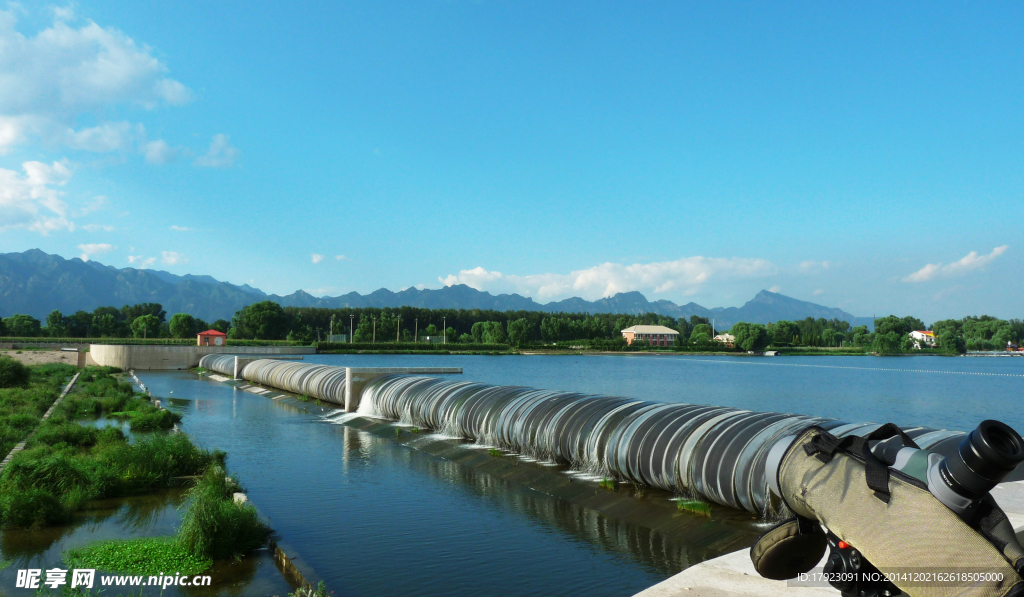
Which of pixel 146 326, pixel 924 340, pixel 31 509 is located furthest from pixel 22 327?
pixel 924 340

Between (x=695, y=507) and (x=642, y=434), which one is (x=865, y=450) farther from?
(x=642, y=434)

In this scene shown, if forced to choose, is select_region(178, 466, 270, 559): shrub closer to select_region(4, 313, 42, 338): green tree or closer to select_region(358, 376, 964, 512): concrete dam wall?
select_region(358, 376, 964, 512): concrete dam wall

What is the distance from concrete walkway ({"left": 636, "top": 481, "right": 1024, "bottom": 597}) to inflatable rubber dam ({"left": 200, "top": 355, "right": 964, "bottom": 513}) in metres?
2.56

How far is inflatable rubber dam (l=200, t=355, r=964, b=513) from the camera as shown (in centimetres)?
922

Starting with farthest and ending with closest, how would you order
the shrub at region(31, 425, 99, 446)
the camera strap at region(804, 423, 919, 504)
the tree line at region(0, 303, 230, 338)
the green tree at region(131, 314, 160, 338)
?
the green tree at region(131, 314, 160, 338)
the tree line at region(0, 303, 230, 338)
the shrub at region(31, 425, 99, 446)
the camera strap at region(804, 423, 919, 504)

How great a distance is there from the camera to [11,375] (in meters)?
29.8

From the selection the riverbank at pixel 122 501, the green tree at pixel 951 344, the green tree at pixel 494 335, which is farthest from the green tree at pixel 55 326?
the green tree at pixel 951 344

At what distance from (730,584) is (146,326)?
149 m

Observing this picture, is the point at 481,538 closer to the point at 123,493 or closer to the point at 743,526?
the point at 743,526

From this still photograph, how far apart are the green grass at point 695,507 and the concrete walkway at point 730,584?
4.15 metres

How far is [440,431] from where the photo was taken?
18375 millimetres

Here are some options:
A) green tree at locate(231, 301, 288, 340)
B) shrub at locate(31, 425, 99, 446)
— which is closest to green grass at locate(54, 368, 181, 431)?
shrub at locate(31, 425, 99, 446)

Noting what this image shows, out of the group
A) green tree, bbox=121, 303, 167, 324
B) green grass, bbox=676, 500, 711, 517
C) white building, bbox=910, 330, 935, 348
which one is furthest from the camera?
green tree, bbox=121, 303, 167, 324

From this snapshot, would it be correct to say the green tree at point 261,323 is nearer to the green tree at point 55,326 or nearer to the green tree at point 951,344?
the green tree at point 55,326
